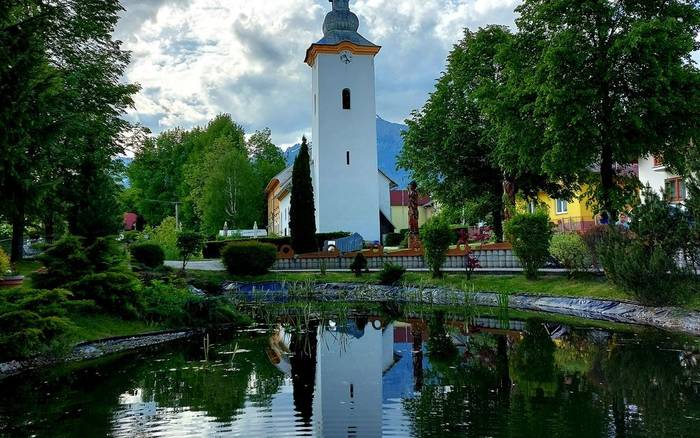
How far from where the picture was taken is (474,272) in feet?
73.5

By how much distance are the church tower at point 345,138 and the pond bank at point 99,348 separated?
26497 millimetres

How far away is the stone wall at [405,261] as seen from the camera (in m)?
22.8

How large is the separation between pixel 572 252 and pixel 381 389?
39.8 ft

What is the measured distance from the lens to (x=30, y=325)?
31.9 ft

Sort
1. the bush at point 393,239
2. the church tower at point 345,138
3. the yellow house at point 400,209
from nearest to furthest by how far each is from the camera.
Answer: the church tower at point 345,138 → the bush at point 393,239 → the yellow house at point 400,209

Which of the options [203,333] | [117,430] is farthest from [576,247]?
[117,430]

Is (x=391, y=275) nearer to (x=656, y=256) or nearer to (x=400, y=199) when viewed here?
(x=656, y=256)

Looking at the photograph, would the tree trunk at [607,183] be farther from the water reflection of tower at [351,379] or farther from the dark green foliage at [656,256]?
the water reflection of tower at [351,379]

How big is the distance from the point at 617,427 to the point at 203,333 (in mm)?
10086

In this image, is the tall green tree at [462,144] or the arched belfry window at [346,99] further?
the arched belfry window at [346,99]

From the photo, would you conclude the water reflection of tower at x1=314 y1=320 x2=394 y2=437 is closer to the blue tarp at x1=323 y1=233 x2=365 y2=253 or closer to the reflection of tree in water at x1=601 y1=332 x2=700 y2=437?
the reflection of tree in water at x1=601 y1=332 x2=700 y2=437

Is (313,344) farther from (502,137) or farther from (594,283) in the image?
(502,137)

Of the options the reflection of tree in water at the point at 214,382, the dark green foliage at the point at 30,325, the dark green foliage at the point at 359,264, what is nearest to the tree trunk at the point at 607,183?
the dark green foliage at the point at 359,264

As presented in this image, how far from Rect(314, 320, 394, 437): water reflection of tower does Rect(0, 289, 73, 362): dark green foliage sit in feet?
14.3
